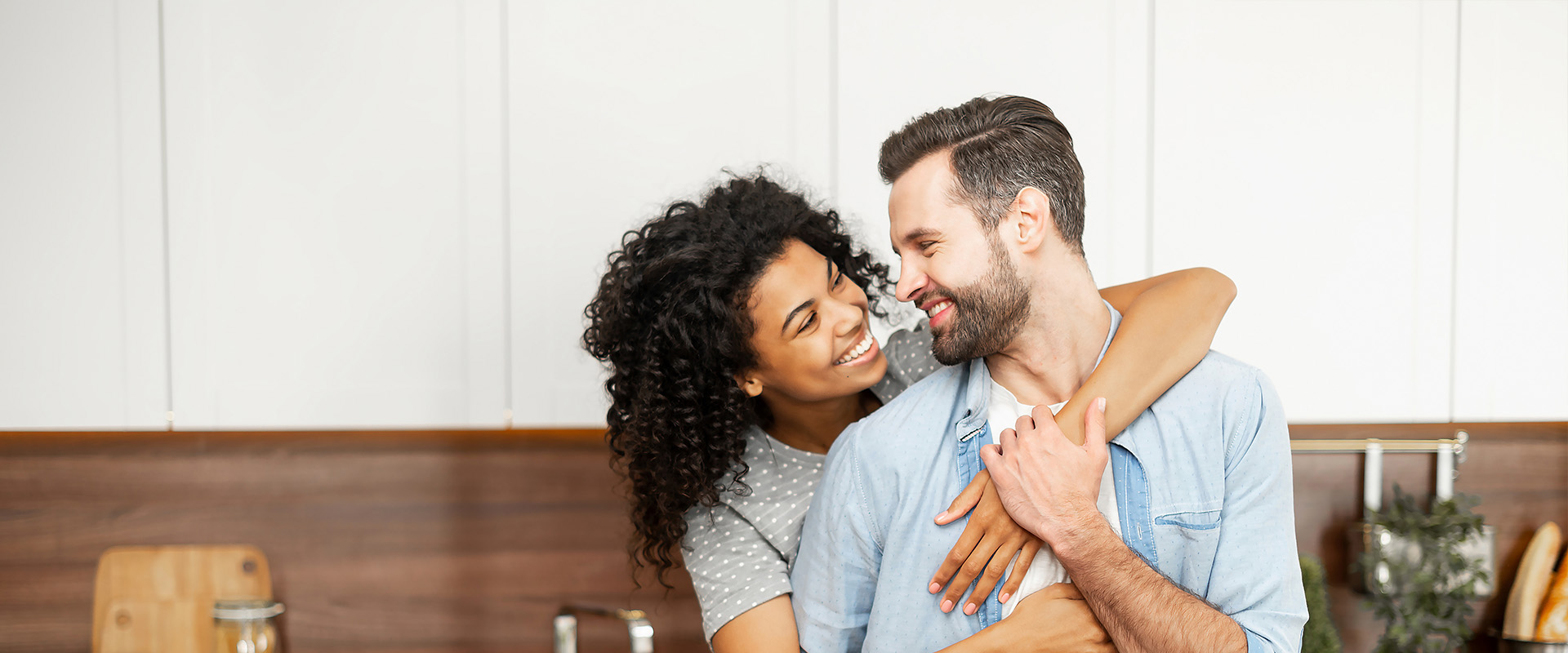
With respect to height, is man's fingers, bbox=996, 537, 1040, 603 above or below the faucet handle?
above

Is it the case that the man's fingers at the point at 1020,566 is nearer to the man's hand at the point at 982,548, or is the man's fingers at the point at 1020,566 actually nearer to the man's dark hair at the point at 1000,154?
the man's hand at the point at 982,548

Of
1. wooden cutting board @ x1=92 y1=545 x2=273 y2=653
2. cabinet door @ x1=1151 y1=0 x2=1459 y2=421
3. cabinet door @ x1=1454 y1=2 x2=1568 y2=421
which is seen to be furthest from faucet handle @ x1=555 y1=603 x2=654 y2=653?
cabinet door @ x1=1454 y1=2 x2=1568 y2=421

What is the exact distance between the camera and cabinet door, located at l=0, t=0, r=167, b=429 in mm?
1654

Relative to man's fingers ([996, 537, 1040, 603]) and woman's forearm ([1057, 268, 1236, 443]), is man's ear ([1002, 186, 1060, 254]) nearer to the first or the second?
woman's forearm ([1057, 268, 1236, 443])

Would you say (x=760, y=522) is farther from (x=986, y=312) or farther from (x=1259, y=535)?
(x=1259, y=535)

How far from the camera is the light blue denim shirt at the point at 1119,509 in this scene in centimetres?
101

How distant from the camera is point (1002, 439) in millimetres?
1045

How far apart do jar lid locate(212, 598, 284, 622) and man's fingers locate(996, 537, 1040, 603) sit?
1.58m

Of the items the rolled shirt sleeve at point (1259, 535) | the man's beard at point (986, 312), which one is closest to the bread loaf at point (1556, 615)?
the rolled shirt sleeve at point (1259, 535)

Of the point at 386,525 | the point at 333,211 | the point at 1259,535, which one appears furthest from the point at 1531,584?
the point at 333,211

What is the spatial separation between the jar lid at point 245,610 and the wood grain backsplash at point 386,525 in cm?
18

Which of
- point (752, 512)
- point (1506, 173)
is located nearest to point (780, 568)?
point (752, 512)

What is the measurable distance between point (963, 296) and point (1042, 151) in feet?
0.74

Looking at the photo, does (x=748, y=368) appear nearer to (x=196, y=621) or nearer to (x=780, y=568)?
(x=780, y=568)
